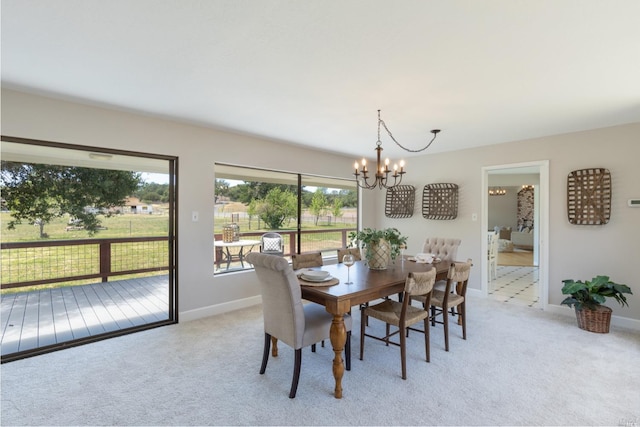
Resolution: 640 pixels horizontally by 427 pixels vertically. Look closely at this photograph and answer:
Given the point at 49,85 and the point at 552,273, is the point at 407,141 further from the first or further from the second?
the point at 49,85

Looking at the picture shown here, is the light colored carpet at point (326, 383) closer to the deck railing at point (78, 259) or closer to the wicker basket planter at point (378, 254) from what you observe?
the wicker basket planter at point (378, 254)

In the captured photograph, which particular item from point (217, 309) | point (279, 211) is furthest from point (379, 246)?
point (217, 309)

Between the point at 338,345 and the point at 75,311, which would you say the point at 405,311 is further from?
the point at 75,311

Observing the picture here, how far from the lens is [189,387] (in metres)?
2.30

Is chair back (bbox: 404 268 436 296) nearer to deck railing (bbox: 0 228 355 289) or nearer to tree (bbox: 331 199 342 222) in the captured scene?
deck railing (bbox: 0 228 355 289)

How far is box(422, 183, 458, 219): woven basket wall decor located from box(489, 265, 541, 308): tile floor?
147 cm

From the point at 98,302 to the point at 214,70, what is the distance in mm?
3803

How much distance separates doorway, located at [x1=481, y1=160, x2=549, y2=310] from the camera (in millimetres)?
4188

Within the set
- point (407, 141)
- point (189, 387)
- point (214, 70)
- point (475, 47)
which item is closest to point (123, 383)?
point (189, 387)

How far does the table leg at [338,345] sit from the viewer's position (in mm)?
2203

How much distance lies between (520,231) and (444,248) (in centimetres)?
797

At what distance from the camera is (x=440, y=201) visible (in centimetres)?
517

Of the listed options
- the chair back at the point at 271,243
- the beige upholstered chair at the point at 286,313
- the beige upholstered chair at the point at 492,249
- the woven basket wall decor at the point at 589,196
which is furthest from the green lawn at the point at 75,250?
the woven basket wall decor at the point at 589,196

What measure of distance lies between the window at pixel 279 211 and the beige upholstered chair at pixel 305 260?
1.34 m
